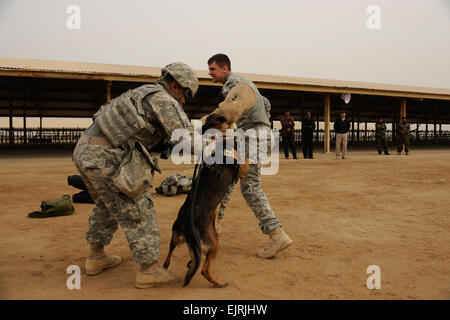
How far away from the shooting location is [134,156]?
7.09 ft

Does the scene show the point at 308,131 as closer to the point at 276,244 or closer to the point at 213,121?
the point at 276,244

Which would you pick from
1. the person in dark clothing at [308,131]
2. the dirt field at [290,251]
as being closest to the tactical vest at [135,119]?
the dirt field at [290,251]

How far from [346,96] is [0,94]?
63.9ft

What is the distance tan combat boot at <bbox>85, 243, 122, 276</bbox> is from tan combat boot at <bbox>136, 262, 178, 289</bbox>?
50 centimetres

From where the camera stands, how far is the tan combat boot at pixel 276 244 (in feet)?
9.12

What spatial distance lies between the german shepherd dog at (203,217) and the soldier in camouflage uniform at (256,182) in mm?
589

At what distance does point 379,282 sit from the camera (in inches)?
90.7

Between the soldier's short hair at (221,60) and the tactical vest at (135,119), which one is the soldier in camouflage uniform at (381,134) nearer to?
the soldier's short hair at (221,60)

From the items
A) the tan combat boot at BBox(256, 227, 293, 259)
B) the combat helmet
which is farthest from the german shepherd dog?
the tan combat boot at BBox(256, 227, 293, 259)

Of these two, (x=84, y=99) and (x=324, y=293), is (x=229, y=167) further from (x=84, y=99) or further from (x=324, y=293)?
(x=84, y=99)

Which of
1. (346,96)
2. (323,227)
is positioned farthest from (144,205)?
(346,96)

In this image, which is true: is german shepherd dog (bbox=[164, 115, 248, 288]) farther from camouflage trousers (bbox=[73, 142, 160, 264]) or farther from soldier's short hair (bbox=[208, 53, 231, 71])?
soldier's short hair (bbox=[208, 53, 231, 71])

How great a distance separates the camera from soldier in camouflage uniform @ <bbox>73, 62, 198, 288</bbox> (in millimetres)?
2123

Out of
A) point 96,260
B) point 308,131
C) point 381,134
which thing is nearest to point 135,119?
point 96,260
